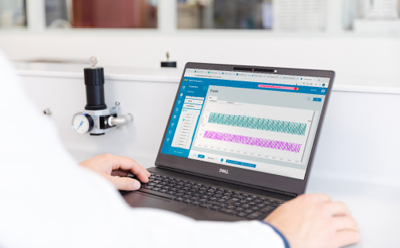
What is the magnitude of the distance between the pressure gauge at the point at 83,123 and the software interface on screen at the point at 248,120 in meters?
0.26

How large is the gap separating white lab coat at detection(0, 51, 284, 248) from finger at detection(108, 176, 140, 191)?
0.41 m

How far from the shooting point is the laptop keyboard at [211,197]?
765mm

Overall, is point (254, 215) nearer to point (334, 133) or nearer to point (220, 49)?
point (334, 133)

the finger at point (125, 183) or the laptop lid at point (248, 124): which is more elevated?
the laptop lid at point (248, 124)

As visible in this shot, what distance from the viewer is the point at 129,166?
0.90m

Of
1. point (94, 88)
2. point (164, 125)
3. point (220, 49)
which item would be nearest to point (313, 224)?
point (164, 125)

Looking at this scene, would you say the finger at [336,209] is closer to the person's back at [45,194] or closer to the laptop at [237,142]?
the laptop at [237,142]

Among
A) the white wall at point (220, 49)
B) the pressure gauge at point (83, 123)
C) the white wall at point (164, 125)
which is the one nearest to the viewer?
the white wall at point (164, 125)

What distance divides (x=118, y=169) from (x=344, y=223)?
0.49m

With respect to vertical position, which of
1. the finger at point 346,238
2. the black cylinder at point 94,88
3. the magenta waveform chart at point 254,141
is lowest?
the finger at point 346,238

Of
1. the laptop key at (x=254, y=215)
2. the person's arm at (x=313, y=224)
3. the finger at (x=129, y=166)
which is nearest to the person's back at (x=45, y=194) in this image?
the person's arm at (x=313, y=224)

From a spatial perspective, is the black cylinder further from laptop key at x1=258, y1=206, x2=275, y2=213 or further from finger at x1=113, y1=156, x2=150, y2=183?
laptop key at x1=258, y1=206, x2=275, y2=213

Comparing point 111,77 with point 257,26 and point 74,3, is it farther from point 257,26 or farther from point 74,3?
point 74,3

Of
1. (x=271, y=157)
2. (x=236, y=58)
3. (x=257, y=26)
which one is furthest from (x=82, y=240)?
(x=257, y=26)
